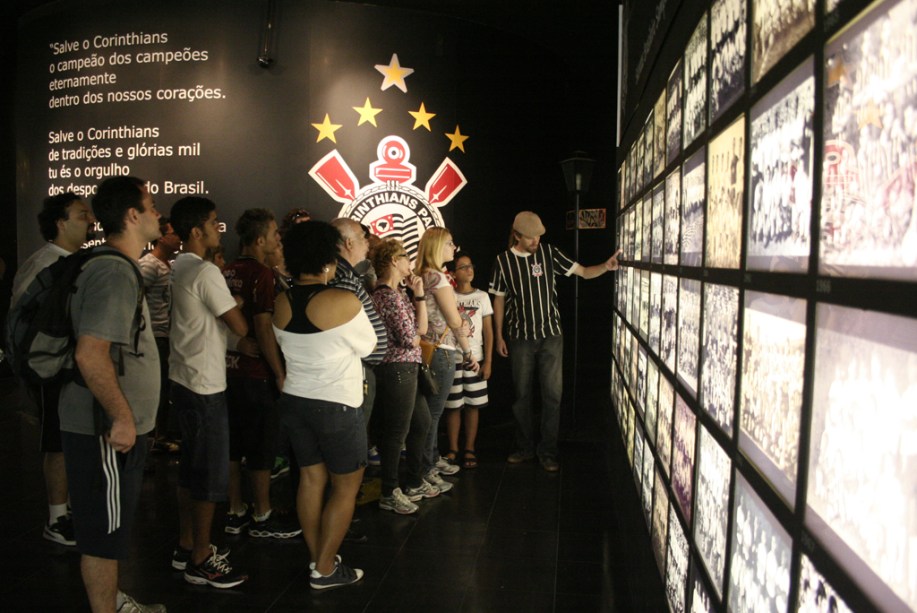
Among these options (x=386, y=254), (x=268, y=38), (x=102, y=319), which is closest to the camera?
(x=102, y=319)

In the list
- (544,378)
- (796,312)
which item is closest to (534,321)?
(544,378)

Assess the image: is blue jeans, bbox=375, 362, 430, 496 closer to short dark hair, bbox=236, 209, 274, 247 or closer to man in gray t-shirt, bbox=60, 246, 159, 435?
short dark hair, bbox=236, 209, 274, 247

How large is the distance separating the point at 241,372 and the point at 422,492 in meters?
1.43

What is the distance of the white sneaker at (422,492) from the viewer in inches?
171

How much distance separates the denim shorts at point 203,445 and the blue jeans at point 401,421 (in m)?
1.10

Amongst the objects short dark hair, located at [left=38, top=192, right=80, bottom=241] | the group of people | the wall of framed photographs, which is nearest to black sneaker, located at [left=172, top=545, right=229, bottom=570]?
the group of people

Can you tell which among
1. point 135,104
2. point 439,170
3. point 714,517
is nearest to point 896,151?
point 714,517

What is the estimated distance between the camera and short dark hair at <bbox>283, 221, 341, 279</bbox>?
297 cm

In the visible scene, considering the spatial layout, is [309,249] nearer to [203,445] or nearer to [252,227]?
[252,227]

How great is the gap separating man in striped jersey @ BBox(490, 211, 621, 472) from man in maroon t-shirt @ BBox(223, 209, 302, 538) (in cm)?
190

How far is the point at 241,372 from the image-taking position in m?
3.56

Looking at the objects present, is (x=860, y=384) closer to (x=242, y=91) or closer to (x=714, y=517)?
(x=714, y=517)

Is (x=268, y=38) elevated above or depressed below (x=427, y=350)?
above

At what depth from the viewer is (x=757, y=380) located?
1224mm
